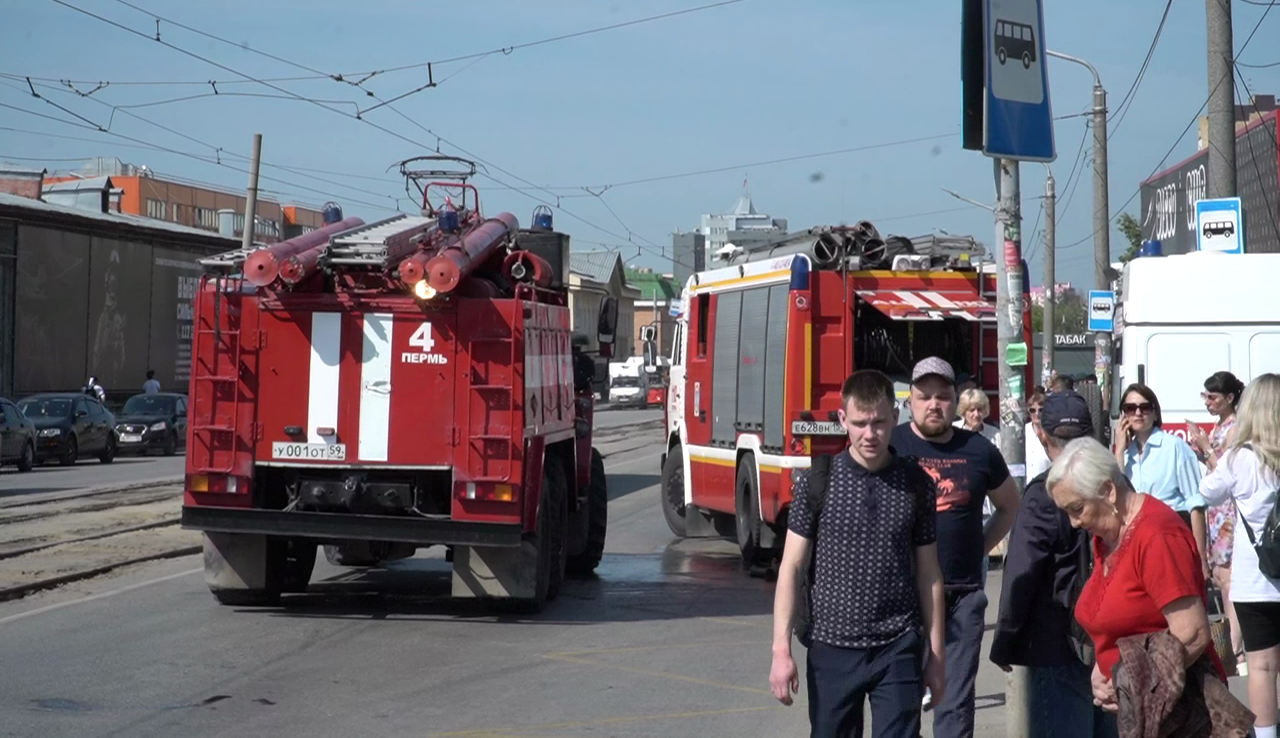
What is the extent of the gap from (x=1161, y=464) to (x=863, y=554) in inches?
189

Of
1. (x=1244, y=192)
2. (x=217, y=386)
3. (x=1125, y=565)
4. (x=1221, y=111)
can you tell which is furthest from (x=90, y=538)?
(x=1244, y=192)

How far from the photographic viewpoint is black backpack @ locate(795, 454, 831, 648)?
17.2 feet

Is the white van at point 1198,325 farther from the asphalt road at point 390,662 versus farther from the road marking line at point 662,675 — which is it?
the road marking line at point 662,675

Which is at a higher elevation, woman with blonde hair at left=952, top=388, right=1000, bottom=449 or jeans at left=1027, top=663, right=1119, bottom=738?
woman with blonde hair at left=952, top=388, right=1000, bottom=449

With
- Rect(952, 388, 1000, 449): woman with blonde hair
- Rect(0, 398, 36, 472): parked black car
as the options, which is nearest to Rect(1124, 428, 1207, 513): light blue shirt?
Rect(952, 388, 1000, 449): woman with blonde hair

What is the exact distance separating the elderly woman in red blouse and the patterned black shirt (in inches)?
20.4

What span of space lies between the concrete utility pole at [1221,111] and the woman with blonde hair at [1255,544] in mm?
10065

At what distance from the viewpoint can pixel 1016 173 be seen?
8.19m

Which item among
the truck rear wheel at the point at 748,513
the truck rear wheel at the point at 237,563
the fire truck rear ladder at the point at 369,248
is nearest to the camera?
the fire truck rear ladder at the point at 369,248

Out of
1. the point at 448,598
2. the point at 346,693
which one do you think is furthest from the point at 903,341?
the point at 346,693

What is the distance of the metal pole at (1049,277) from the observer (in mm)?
30655

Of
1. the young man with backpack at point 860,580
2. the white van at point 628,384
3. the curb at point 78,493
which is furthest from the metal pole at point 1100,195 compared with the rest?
the white van at point 628,384

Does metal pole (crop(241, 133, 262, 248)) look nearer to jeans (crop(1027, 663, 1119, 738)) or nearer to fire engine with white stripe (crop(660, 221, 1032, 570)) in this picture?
fire engine with white stripe (crop(660, 221, 1032, 570))

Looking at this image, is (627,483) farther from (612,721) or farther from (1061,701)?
(1061,701)
